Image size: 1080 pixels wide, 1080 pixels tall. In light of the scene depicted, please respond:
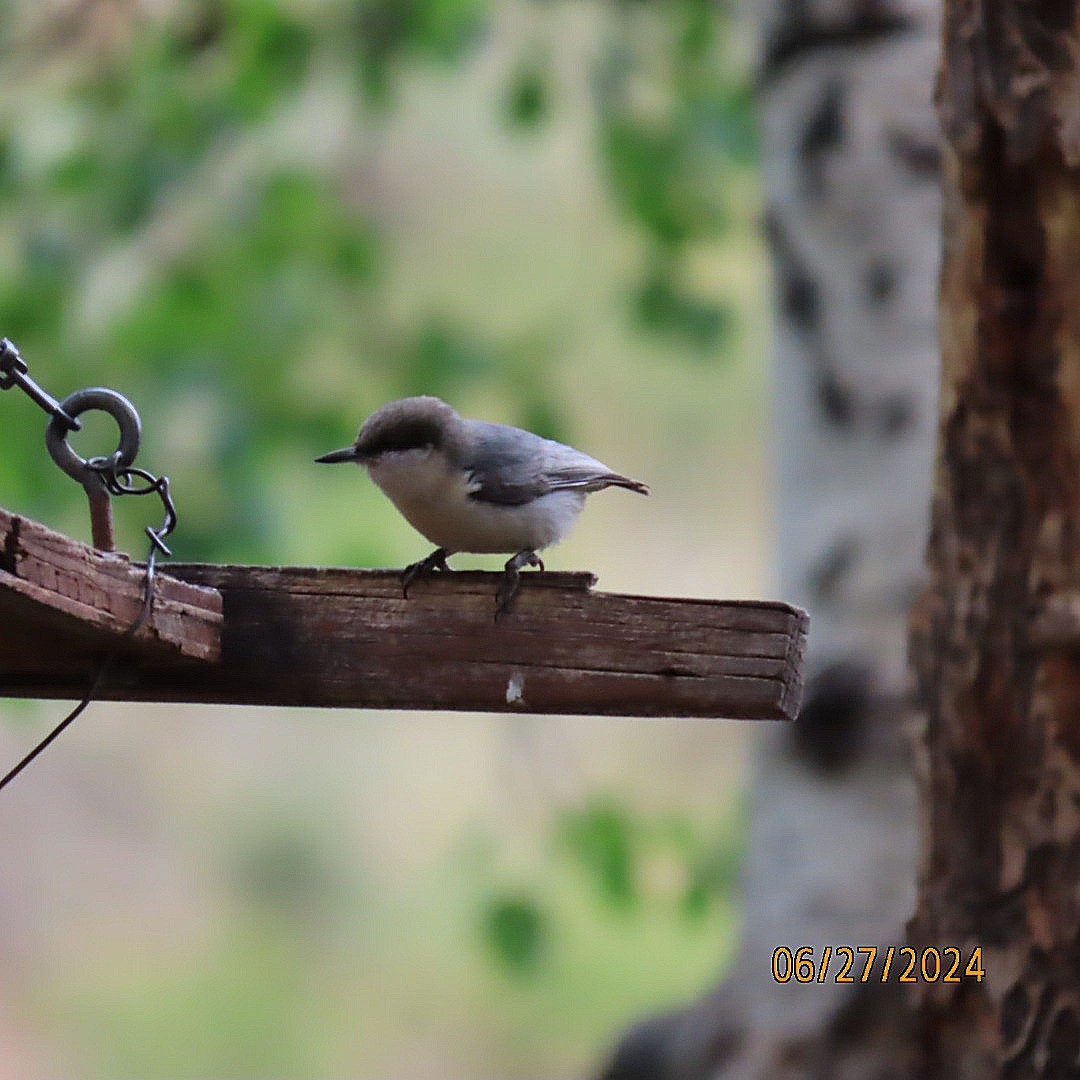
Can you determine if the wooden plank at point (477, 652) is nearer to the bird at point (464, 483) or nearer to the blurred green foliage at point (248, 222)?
the bird at point (464, 483)

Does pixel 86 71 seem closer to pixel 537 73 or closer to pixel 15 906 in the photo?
pixel 537 73

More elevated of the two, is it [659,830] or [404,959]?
[659,830]

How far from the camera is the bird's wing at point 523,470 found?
2.49 metres

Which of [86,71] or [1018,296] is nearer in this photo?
[1018,296]

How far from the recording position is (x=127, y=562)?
71.7 inches

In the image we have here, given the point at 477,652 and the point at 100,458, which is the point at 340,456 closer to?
the point at 477,652

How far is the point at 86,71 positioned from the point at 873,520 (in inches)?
103

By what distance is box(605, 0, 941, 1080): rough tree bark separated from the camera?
11.5 ft

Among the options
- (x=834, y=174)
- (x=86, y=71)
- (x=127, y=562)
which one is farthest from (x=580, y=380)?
(x=127, y=562)

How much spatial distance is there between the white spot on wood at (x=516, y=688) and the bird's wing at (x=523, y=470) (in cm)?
49

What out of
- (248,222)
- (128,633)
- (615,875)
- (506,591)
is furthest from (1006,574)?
(248,222)

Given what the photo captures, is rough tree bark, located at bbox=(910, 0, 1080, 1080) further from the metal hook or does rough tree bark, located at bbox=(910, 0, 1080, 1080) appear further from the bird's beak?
the metal hook
